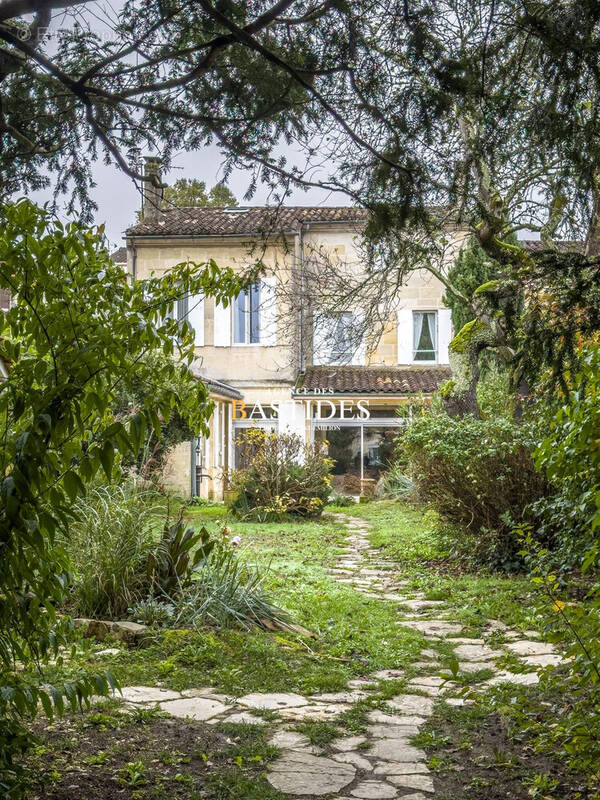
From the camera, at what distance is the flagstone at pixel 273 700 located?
4441mm

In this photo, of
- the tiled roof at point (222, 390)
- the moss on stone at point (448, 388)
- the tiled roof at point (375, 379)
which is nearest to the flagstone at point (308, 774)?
the moss on stone at point (448, 388)

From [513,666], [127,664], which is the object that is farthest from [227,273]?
[127,664]

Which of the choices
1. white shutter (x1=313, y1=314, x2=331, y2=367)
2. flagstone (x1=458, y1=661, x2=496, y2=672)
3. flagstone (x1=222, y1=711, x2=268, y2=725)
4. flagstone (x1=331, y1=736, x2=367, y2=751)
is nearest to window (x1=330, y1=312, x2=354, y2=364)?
white shutter (x1=313, y1=314, x2=331, y2=367)

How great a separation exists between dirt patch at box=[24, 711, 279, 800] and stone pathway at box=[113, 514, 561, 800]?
0.47 feet

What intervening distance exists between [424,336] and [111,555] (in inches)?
659

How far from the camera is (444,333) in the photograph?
845 inches

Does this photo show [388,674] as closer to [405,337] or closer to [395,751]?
[395,751]

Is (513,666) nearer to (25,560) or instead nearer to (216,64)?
(25,560)

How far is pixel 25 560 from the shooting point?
7.56 ft

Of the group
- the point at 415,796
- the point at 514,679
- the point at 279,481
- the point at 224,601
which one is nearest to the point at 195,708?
the point at 415,796

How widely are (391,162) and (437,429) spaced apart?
18.4 ft

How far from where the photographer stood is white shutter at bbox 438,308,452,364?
2128 centimetres

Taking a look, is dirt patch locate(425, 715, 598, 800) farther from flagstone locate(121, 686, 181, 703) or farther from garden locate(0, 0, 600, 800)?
flagstone locate(121, 686, 181, 703)

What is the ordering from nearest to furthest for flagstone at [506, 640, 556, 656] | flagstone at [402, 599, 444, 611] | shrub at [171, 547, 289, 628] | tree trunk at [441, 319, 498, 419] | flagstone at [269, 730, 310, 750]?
flagstone at [269, 730, 310, 750]
flagstone at [506, 640, 556, 656]
shrub at [171, 547, 289, 628]
flagstone at [402, 599, 444, 611]
tree trunk at [441, 319, 498, 419]
